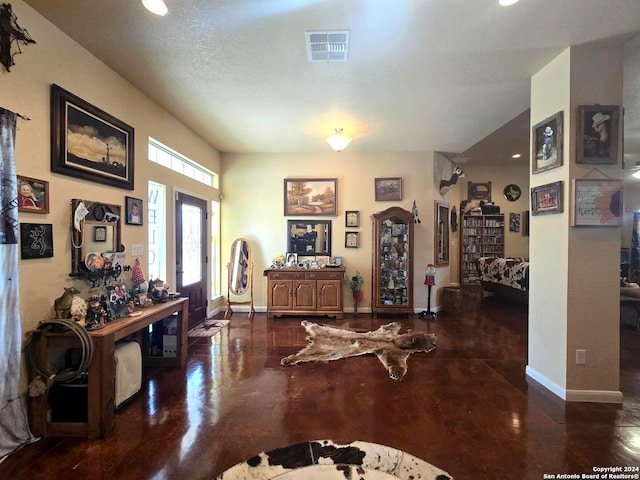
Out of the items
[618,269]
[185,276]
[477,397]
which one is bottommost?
[477,397]

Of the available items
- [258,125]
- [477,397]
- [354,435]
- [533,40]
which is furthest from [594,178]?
[258,125]

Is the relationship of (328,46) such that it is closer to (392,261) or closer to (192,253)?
(192,253)

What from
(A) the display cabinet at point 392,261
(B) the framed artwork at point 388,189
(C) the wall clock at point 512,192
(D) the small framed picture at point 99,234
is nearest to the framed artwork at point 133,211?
(D) the small framed picture at point 99,234

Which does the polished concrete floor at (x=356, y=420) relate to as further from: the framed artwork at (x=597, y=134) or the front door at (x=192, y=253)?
the framed artwork at (x=597, y=134)

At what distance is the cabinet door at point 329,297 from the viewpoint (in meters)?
5.04

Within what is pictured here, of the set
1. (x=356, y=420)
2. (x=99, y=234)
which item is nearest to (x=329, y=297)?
(x=356, y=420)

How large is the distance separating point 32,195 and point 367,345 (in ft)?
11.7

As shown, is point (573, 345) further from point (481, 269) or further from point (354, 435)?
point (481, 269)

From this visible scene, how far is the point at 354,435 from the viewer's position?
2039 millimetres

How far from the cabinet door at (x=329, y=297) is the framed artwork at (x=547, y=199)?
3.09 m

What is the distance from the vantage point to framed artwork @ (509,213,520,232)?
7.75 meters

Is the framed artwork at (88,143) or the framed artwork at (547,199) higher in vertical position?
the framed artwork at (88,143)

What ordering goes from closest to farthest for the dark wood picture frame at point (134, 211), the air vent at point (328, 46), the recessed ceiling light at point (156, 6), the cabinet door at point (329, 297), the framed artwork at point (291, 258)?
the recessed ceiling light at point (156, 6), the air vent at point (328, 46), the dark wood picture frame at point (134, 211), the cabinet door at point (329, 297), the framed artwork at point (291, 258)

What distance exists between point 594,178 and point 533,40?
4.07 ft
